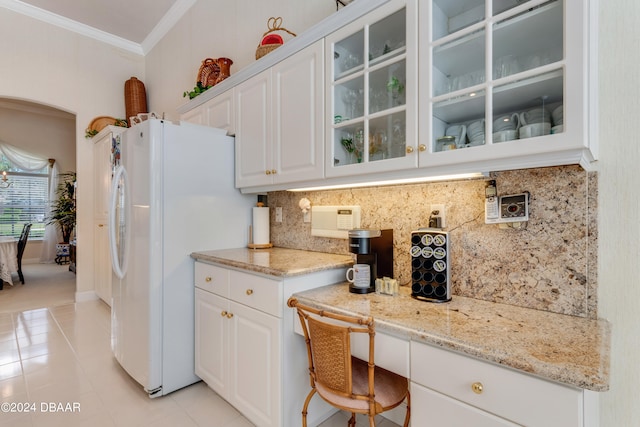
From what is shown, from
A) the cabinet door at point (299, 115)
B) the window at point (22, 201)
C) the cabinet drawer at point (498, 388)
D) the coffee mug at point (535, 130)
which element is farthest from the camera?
the window at point (22, 201)

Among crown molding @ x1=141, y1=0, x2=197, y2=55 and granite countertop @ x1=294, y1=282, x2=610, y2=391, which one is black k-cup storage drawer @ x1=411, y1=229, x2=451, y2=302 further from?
crown molding @ x1=141, y1=0, x2=197, y2=55

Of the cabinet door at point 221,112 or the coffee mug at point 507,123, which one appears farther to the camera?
the cabinet door at point 221,112

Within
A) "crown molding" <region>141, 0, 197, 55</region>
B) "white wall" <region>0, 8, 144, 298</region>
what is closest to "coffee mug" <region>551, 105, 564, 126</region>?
"crown molding" <region>141, 0, 197, 55</region>

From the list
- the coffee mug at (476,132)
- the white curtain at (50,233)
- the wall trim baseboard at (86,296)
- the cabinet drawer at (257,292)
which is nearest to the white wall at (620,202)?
the coffee mug at (476,132)

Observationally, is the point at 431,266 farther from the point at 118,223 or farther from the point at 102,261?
the point at 102,261

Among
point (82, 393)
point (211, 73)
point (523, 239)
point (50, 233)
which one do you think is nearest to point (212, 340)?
point (82, 393)

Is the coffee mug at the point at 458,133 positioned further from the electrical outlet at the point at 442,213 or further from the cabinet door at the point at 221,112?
the cabinet door at the point at 221,112

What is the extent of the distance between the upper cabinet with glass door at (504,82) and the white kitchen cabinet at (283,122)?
0.64 m

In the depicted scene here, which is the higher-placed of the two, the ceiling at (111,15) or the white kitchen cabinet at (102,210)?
the ceiling at (111,15)

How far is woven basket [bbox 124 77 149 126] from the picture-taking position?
4.49 m

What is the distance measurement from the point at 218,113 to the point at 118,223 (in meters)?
1.12

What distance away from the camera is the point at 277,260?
1.82m

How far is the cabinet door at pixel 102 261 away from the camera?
390 cm

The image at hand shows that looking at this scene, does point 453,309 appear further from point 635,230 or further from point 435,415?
point 635,230
